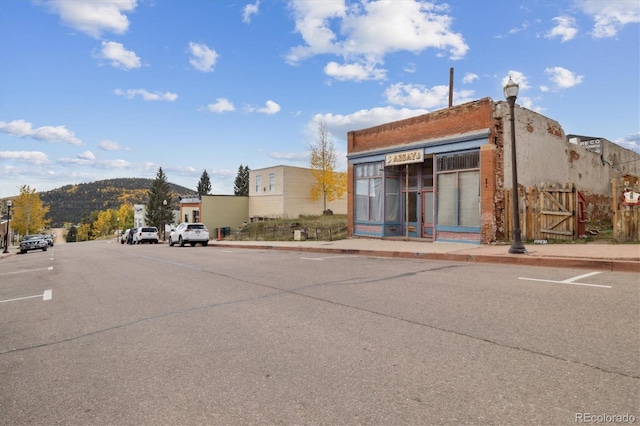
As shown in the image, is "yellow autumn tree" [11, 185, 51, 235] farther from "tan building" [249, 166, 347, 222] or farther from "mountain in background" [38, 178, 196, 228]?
"mountain in background" [38, 178, 196, 228]

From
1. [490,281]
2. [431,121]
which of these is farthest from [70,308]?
[431,121]

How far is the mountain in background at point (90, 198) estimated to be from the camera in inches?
6619

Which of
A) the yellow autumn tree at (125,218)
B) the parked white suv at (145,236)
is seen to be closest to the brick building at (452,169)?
the parked white suv at (145,236)

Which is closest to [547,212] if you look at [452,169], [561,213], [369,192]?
[561,213]

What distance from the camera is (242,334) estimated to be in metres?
4.98

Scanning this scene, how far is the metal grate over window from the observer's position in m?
16.5

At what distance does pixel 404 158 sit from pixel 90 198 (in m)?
190

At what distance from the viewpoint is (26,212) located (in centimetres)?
6391

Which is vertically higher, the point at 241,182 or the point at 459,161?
the point at 241,182

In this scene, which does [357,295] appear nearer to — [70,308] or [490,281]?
[490,281]

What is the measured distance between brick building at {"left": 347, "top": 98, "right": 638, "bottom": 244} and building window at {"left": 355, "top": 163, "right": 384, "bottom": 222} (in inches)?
2.1

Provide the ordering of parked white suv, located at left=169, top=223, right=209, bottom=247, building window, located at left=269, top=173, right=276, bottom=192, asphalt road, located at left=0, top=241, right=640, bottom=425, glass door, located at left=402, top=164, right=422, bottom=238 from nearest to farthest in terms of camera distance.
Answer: asphalt road, located at left=0, top=241, right=640, bottom=425, glass door, located at left=402, top=164, right=422, bottom=238, parked white suv, located at left=169, top=223, right=209, bottom=247, building window, located at left=269, top=173, right=276, bottom=192

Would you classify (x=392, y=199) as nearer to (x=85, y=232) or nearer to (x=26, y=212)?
(x=26, y=212)

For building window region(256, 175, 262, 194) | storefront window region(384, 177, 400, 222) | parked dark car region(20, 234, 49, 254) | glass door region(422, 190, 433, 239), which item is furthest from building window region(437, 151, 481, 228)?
parked dark car region(20, 234, 49, 254)
